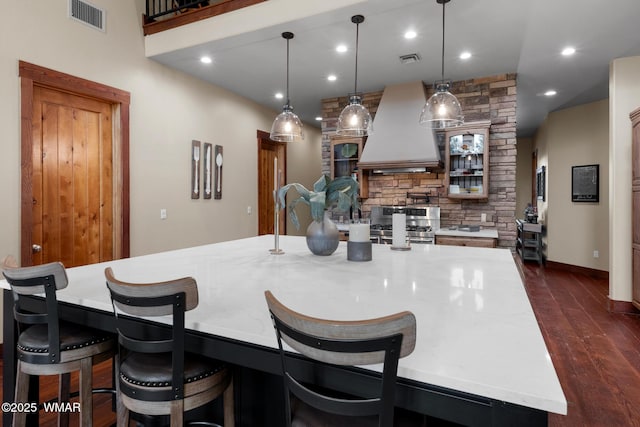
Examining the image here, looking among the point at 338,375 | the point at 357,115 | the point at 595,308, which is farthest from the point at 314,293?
the point at 595,308

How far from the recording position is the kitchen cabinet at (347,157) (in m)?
5.31

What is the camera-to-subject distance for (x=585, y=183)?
6066mm

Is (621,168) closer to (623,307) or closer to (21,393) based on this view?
(623,307)

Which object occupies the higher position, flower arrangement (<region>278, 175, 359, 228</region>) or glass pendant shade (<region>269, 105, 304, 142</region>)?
glass pendant shade (<region>269, 105, 304, 142</region>)

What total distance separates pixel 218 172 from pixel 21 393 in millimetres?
3625

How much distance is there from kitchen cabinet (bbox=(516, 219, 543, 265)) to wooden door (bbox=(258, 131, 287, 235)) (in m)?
4.51

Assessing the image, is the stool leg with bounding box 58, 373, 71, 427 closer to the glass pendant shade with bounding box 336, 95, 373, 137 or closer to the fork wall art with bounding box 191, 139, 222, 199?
the glass pendant shade with bounding box 336, 95, 373, 137

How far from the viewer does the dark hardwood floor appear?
2115 mm

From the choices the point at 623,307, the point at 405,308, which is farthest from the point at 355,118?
the point at 623,307

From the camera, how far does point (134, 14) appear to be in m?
3.75

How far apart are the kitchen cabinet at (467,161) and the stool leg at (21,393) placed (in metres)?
4.38

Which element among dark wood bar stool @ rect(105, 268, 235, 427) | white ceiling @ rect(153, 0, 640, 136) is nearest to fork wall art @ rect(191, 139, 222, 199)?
white ceiling @ rect(153, 0, 640, 136)

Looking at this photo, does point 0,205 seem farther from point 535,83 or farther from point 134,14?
point 535,83

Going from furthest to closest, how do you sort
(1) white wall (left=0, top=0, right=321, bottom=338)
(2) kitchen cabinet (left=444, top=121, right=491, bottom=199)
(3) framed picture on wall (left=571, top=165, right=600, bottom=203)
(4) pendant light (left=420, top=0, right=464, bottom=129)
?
(3) framed picture on wall (left=571, top=165, right=600, bottom=203)
(2) kitchen cabinet (left=444, top=121, right=491, bottom=199)
(1) white wall (left=0, top=0, right=321, bottom=338)
(4) pendant light (left=420, top=0, right=464, bottom=129)
